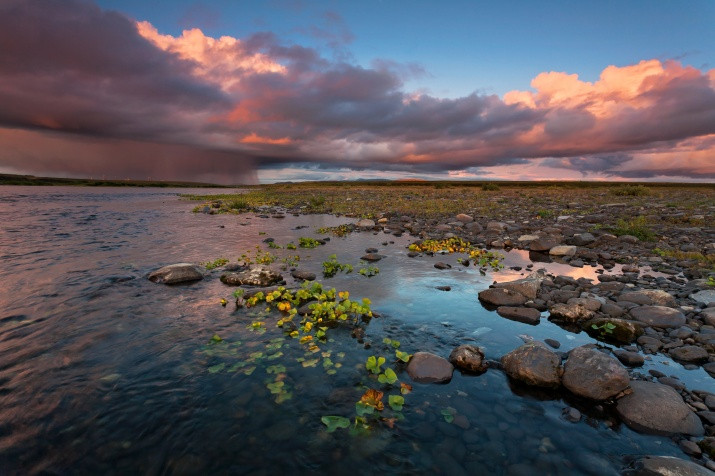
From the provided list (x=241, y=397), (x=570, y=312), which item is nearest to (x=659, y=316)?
(x=570, y=312)

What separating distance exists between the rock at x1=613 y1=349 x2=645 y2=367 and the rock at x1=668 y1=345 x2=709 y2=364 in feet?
2.50

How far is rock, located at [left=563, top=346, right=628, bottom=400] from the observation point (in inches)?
217

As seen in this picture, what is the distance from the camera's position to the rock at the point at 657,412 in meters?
4.88

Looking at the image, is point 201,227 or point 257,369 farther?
point 201,227

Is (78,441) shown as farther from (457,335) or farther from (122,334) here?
(457,335)

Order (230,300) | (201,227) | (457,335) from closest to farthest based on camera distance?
(457,335), (230,300), (201,227)

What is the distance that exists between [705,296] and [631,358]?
5330mm

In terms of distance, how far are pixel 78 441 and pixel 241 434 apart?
7.56 feet

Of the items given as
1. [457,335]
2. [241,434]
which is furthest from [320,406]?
[457,335]

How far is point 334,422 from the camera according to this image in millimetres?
4918

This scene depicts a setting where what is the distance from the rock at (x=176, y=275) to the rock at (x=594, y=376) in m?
11.7

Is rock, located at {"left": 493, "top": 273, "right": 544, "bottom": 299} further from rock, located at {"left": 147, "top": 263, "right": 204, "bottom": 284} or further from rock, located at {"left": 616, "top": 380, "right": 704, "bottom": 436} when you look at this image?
rock, located at {"left": 147, "top": 263, "right": 204, "bottom": 284}

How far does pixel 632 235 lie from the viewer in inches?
719

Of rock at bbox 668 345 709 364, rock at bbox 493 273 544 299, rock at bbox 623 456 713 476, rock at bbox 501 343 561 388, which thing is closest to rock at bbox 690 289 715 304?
rock at bbox 668 345 709 364
